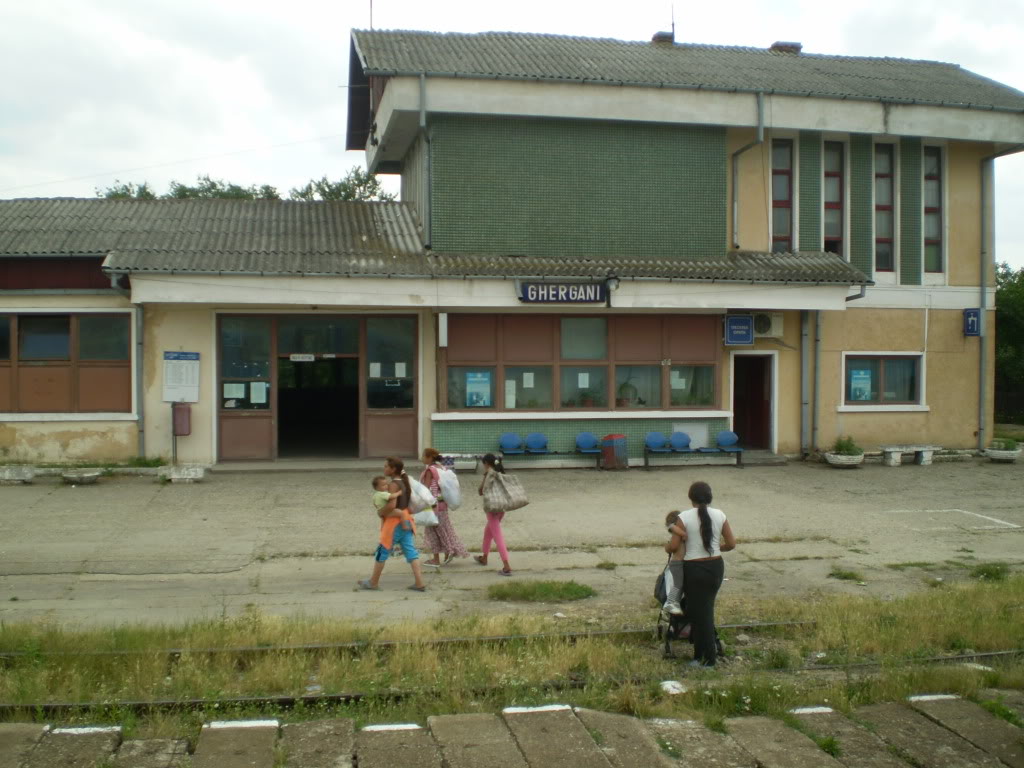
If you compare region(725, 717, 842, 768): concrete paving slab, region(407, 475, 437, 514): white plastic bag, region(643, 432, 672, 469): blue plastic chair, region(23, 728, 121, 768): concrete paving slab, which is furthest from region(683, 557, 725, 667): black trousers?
region(643, 432, 672, 469): blue plastic chair

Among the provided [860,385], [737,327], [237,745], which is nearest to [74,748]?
[237,745]

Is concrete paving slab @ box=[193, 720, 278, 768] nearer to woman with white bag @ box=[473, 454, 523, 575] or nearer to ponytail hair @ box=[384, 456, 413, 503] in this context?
ponytail hair @ box=[384, 456, 413, 503]

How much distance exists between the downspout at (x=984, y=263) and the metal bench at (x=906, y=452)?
1.78 metres

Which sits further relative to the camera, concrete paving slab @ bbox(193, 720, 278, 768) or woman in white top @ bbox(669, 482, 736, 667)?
woman in white top @ bbox(669, 482, 736, 667)

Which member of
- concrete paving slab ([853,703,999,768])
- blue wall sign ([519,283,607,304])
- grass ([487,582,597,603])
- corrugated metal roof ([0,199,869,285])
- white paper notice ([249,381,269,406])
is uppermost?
corrugated metal roof ([0,199,869,285])

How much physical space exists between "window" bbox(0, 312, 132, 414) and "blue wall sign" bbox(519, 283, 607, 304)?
7090 millimetres

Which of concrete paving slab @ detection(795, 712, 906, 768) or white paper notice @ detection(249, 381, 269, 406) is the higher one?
white paper notice @ detection(249, 381, 269, 406)

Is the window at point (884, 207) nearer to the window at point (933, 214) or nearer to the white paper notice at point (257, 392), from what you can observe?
the window at point (933, 214)

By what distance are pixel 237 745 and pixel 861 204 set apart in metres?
17.9

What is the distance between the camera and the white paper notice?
17969 millimetres

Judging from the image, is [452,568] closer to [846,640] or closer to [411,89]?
[846,640]

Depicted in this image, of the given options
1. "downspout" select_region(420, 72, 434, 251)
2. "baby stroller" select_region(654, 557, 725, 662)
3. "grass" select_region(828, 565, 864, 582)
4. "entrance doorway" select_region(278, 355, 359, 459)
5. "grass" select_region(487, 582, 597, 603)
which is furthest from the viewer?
"entrance doorway" select_region(278, 355, 359, 459)

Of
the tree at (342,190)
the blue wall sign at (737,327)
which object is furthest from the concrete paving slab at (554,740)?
the tree at (342,190)

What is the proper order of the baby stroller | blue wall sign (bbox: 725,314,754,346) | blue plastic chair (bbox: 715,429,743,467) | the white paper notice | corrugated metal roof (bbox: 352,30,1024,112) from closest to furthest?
the baby stroller
the white paper notice
corrugated metal roof (bbox: 352,30,1024,112)
blue plastic chair (bbox: 715,429,743,467)
blue wall sign (bbox: 725,314,754,346)
